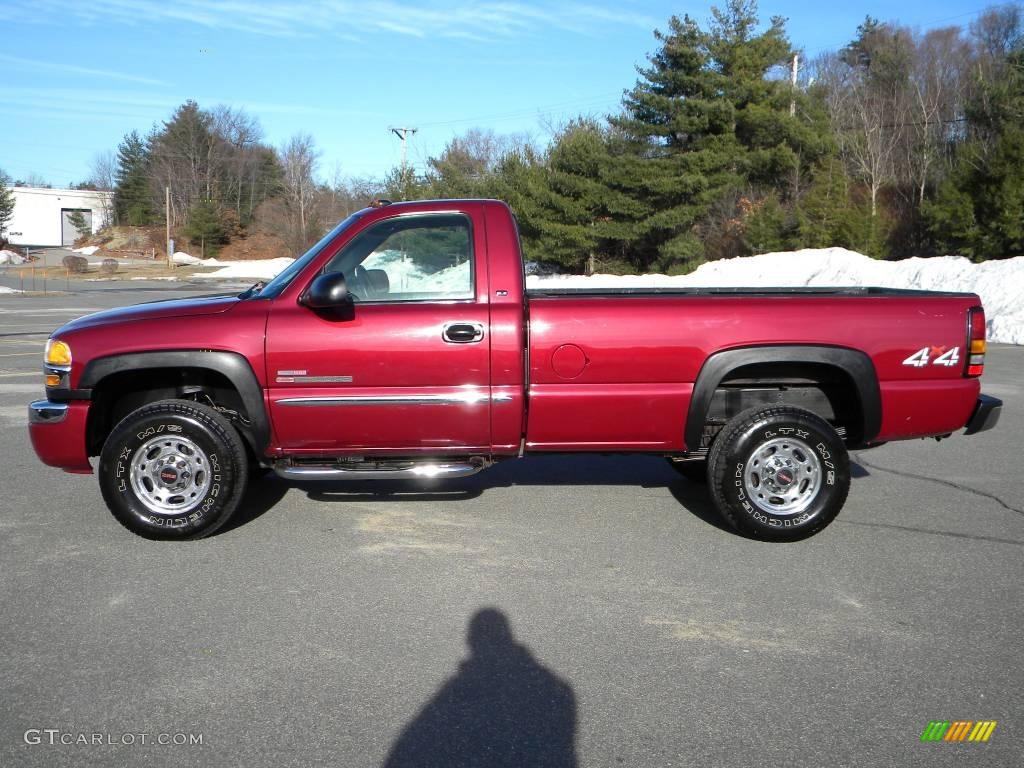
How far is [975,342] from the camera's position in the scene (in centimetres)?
530

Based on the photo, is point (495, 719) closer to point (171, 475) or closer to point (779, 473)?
point (779, 473)

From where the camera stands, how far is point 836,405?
5.84 meters

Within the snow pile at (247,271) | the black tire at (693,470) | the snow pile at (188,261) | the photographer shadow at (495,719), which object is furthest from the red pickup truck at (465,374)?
the snow pile at (188,261)

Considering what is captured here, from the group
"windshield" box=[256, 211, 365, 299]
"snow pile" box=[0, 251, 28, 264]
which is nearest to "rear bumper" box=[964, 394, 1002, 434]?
"windshield" box=[256, 211, 365, 299]

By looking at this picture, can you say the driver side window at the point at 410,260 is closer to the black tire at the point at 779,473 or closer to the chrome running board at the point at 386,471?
the chrome running board at the point at 386,471

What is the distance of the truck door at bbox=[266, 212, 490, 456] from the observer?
516 cm

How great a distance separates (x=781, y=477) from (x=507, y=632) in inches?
84.3

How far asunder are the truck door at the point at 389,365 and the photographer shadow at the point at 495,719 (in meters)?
1.62

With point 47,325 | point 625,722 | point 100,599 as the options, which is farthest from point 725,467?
point 47,325

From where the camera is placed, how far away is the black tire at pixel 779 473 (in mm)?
5305

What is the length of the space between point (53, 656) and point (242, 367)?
1.88 metres

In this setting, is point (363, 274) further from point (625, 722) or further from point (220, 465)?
point (625, 722)

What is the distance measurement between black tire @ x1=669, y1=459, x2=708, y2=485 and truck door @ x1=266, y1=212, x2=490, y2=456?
1.98 m

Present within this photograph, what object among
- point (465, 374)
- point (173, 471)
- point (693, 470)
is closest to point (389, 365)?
point (465, 374)
